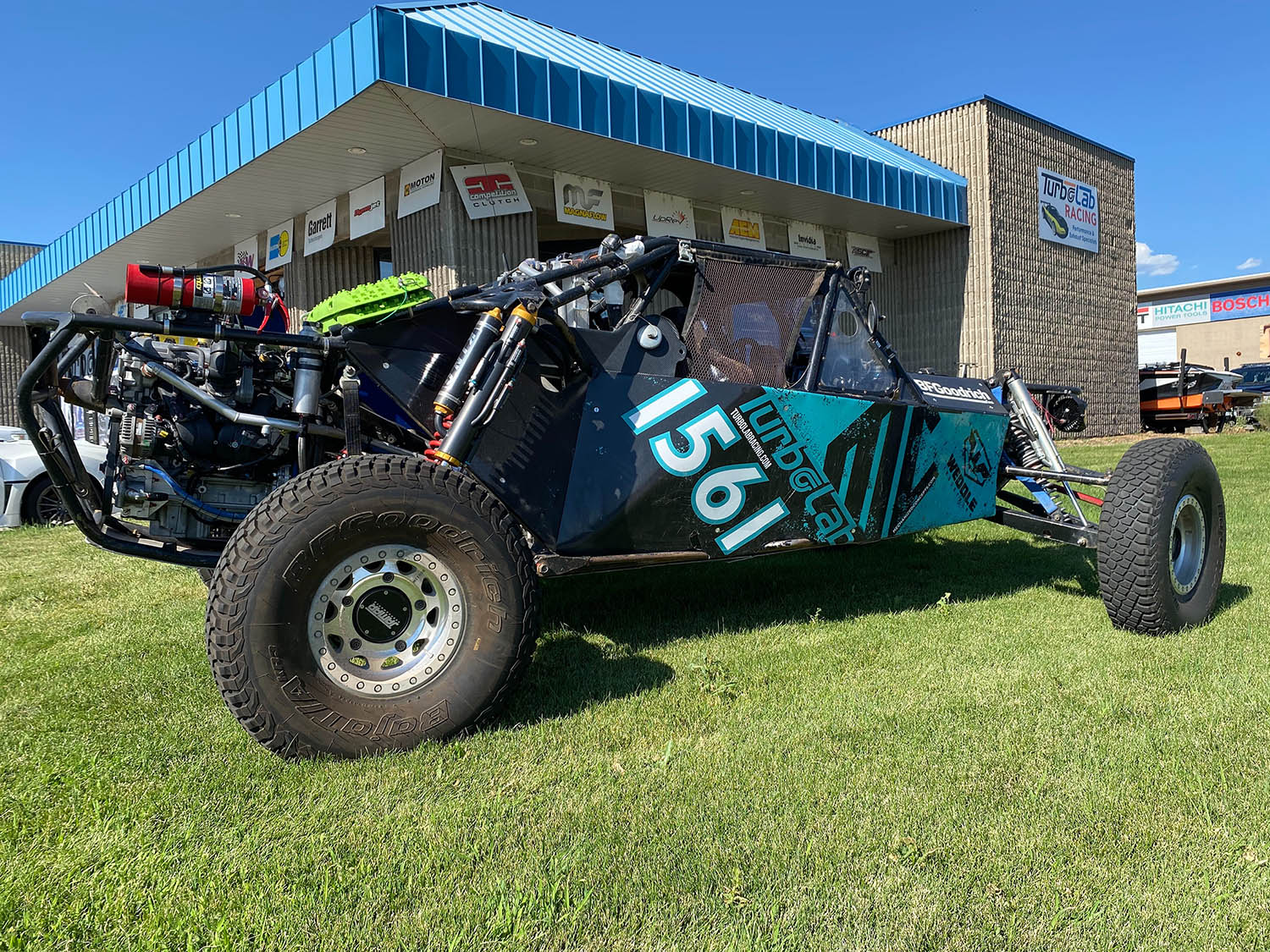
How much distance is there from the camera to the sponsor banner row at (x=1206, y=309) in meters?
58.8

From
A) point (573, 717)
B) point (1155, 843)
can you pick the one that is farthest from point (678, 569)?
point (1155, 843)

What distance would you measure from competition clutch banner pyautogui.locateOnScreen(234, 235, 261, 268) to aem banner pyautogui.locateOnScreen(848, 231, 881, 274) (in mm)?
11000

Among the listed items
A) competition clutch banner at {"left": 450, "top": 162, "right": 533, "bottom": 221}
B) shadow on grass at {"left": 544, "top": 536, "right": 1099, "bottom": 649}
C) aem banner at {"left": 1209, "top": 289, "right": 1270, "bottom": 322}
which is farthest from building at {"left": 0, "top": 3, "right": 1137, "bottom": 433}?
aem banner at {"left": 1209, "top": 289, "right": 1270, "bottom": 322}

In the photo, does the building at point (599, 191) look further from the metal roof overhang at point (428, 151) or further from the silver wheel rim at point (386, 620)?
the silver wheel rim at point (386, 620)

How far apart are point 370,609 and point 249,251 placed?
14.5 metres

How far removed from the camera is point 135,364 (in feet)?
11.5

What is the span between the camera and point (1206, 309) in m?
61.5

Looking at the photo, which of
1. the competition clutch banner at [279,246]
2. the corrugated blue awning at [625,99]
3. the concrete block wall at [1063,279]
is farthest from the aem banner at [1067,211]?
the competition clutch banner at [279,246]

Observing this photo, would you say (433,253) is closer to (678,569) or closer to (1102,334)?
(678,569)

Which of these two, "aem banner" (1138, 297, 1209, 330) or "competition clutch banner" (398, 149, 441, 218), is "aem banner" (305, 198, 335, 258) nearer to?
Answer: "competition clutch banner" (398, 149, 441, 218)

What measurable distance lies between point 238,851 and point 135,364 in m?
2.21

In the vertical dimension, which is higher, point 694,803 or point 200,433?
point 200,433

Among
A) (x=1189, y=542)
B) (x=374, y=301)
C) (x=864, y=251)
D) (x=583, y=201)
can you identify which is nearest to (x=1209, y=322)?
(x=864, y=251)

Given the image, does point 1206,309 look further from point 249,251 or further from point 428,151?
point 428,151
